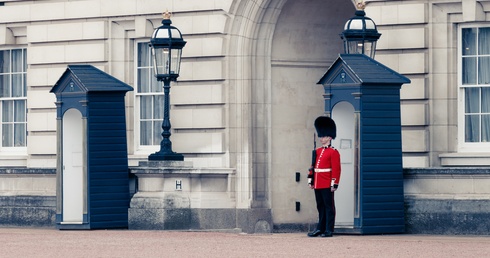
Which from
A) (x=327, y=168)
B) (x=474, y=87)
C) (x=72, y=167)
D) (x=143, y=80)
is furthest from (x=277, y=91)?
(x=327, y=168)

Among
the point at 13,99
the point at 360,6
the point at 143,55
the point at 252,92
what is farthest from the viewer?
the point at 13,99

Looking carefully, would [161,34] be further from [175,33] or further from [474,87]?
[474,87]

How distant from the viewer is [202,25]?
927 inches

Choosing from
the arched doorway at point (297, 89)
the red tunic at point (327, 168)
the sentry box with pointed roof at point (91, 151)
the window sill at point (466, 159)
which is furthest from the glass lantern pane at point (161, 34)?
the window sill at point (466, 159)

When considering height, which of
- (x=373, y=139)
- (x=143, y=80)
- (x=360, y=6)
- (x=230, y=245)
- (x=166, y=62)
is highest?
(x=360, y=6)

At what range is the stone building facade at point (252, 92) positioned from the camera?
69.9 ft

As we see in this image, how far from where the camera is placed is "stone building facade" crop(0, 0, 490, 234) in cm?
2130

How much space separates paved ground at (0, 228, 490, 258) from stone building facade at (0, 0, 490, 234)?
4.99 ft

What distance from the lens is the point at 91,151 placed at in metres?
22.6

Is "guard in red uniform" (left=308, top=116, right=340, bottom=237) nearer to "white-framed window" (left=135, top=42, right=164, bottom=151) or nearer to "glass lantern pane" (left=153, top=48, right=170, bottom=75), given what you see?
"glass lantern pane" (left=153, top=48, right=170, bottom=75)

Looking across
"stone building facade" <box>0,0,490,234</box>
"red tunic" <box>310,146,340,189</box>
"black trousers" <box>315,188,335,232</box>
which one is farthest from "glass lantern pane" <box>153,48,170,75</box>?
"black trousers" <box>315,188,335,232</box>

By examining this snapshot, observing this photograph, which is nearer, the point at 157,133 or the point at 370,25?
the point at 370,25

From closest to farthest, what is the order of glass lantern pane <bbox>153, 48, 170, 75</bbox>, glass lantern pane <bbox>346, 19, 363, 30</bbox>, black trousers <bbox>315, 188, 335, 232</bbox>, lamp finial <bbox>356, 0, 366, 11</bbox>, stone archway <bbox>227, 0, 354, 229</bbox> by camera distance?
1. black trousers <bbox>315, 188, 335, 232</bbox>
2. glass lantern pane <bbox>346, 19, 363, 30</bbox>
3. lamp finial <bbox>356, 0, 366, 11</bbox>
4. glass lantern pane <bbox>153, 48, 170, 75</bbox>
5. stone archway <bbox>227, 0, 354, 229</bbox>

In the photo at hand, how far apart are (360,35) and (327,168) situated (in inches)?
74.2
